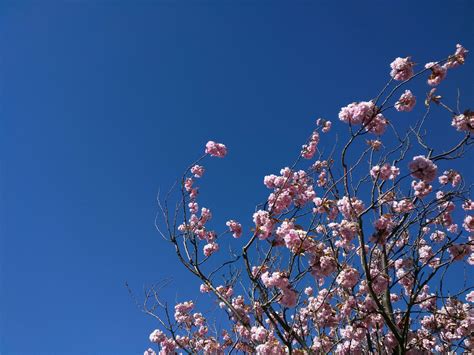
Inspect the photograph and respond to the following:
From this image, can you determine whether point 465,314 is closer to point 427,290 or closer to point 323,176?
point 427,290

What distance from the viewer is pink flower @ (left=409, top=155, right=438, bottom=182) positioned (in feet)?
11.4

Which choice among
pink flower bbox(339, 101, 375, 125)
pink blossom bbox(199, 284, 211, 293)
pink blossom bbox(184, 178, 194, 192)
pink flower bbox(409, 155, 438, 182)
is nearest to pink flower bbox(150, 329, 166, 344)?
pink blossom bbox(199, 284, 211, 293)

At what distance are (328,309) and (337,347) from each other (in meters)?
0.56

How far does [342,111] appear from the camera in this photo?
398 centimetres

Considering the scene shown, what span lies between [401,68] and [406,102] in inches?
17.2

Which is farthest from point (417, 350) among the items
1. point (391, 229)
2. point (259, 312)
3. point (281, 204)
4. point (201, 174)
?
point (201, 174)

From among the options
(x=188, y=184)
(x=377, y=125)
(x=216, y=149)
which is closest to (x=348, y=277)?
(x=377, y=125)

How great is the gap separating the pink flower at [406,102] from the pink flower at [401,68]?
0.26m

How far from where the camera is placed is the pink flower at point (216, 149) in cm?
574

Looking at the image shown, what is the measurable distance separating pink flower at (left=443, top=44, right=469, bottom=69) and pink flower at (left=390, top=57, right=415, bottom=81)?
0.40 metres

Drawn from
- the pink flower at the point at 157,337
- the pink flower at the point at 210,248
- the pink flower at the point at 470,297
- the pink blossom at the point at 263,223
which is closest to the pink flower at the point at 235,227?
the pink flower at the point at 210,248

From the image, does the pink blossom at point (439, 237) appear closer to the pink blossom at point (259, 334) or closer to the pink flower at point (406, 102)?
the pink flower at point (406, 102)

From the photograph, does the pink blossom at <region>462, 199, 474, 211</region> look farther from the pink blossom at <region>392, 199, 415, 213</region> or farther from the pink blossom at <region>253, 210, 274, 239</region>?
the pink blossom at <region>253, 210, 274, 239</region>

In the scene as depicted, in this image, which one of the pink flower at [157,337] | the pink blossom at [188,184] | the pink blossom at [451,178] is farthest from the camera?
the pink flower at [157,337]
